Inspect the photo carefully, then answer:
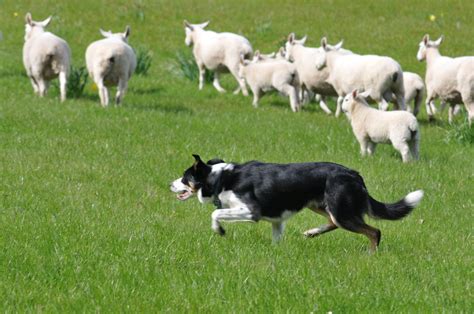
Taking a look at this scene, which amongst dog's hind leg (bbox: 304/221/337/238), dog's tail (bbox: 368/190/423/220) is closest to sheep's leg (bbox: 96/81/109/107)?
dog's hind leg (bbox: 304/221/337/238)

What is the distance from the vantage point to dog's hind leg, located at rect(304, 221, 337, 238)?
A: 23.0ft

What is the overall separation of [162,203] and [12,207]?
147cm

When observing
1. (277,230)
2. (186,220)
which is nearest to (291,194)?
(277,230)

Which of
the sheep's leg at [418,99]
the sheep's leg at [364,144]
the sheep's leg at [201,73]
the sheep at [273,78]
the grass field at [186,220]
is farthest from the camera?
the sheep's leg at [201,73]

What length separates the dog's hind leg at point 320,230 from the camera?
7022mm

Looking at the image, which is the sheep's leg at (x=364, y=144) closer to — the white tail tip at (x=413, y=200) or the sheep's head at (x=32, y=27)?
the white tail tip at (x=413, y=200)

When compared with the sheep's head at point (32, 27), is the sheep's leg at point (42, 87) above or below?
below

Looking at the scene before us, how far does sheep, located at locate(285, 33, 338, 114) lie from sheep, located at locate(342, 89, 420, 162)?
13.8ft

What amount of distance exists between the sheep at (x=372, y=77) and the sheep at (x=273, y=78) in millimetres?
805

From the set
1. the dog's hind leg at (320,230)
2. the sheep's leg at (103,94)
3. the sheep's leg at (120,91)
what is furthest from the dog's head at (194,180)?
the sheep's leg at (120,91)

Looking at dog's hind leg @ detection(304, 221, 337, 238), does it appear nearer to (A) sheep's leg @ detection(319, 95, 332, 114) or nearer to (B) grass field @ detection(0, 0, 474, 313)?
(B) grass field @ detection(0, 0, 474, 313)

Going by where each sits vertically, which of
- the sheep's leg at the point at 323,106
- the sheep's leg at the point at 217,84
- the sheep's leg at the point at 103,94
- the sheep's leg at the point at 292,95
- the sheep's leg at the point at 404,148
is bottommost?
the sheep's leg at the point at 217,84

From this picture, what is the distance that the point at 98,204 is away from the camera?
25.6 ft

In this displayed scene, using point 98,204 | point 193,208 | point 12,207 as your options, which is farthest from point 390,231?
point 12,207
